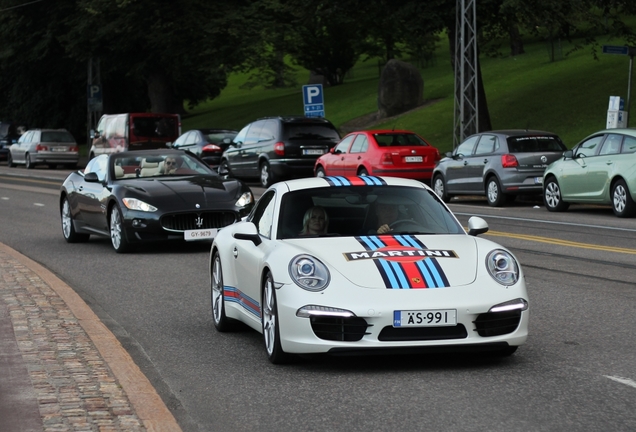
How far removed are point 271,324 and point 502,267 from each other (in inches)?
60.5

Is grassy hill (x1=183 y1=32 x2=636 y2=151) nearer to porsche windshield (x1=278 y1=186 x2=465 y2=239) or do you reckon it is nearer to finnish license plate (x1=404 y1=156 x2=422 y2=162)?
finnish license plate (x1=404 y1=156 x2=422 y2=162)

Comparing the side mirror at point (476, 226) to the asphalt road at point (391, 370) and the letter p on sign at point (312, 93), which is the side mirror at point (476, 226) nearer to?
the asphalt road at point (391, 370)

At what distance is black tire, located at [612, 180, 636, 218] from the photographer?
21.8 m

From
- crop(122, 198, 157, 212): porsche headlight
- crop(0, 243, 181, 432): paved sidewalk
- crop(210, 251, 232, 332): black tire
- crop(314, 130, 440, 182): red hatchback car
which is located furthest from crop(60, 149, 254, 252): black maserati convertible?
crop(314, 130, 440, 182): red hatchback car

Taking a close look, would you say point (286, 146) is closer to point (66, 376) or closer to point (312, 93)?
point (312, 93)

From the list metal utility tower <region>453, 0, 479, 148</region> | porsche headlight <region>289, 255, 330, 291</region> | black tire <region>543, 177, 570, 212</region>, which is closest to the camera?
porsche headlight <region>289, 255, 330, 291</region>

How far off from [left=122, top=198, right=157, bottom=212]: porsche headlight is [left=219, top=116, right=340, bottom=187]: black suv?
17051 mm

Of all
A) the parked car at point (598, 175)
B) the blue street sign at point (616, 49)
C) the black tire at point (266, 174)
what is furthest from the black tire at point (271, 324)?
the black tire at point (266, 174)

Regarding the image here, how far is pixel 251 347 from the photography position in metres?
9.02

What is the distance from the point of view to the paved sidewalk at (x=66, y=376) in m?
6.33

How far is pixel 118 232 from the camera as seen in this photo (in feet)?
54.3

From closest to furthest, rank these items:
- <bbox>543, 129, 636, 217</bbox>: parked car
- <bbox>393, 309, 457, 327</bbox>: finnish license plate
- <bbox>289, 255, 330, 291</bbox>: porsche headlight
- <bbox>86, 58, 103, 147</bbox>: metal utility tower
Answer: <bbox>393, 309, 457, 327</bbox>: finnish license plate, <bbox>289, 255, 330, 291</bbox>: porsche headlight, <bbox>543, 129, 636, 217</bbox>: parked car, <bbox>86, 58, 103, 147</bbox>: metal utility tower

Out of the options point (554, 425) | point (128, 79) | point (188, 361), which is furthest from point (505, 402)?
point (128, 79)

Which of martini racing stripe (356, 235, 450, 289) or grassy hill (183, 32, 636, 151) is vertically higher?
grassy hill (183, 32, 636, 151)
